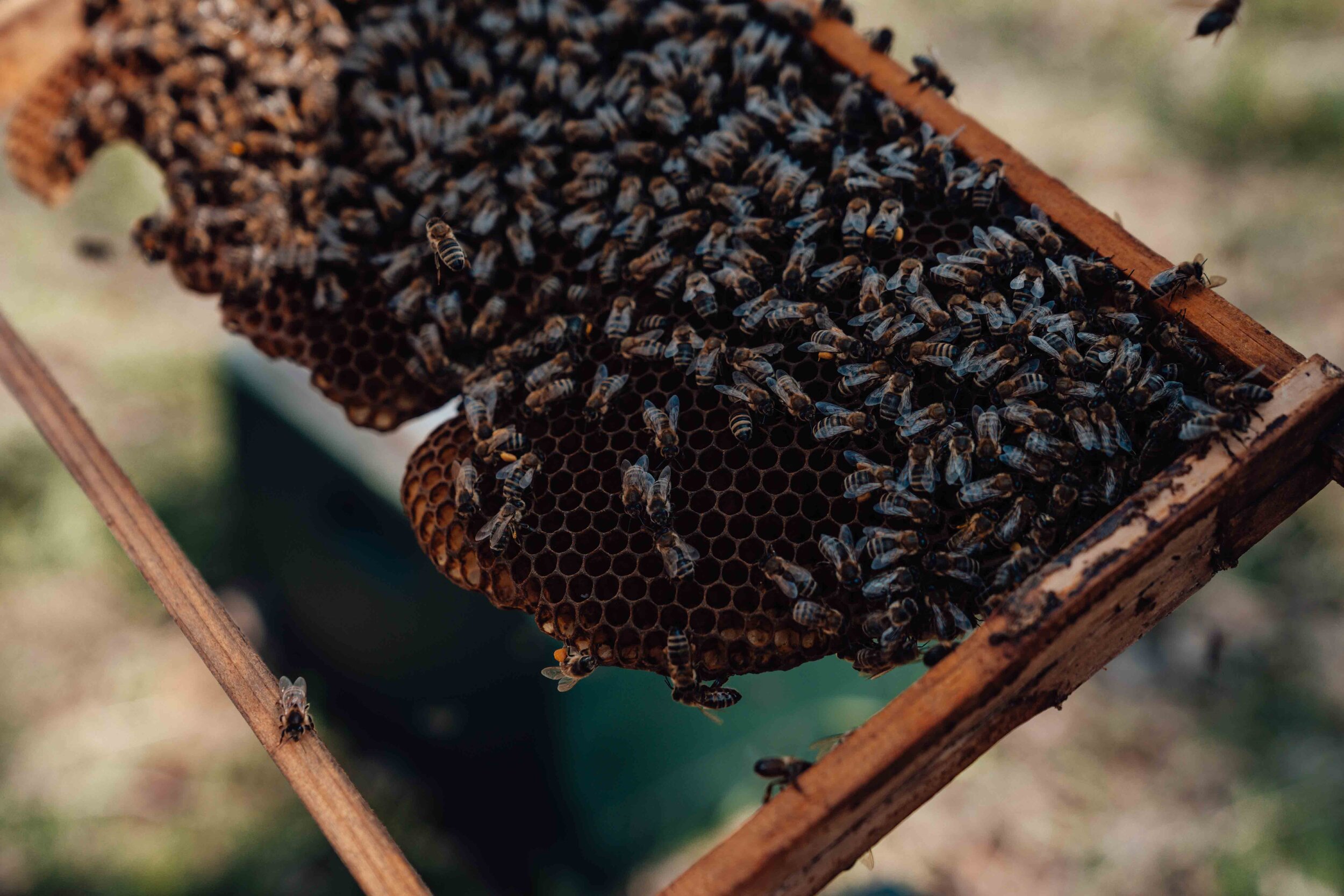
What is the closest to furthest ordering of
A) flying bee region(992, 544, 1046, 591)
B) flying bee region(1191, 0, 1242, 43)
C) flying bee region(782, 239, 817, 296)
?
flying bee region(992, 544, 1046, 591) → flying bee region(782, 239, 817, 296) → flying bee region(1191, 0, 1242, 43)

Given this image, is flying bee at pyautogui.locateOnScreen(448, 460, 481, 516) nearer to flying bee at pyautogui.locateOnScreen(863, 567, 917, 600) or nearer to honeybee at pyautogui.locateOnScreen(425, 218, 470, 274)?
honeybee at pyautogui.locateOnScreen(425, 218, 470, 274)

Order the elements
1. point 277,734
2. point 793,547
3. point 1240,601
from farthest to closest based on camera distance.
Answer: point 1240,601, point 793,547, point 277,734

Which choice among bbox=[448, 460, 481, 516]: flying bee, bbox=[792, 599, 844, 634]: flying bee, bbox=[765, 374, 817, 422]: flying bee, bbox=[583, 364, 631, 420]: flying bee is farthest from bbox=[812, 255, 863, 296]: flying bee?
bbox=[448, 460, 481, 516]: flying bee

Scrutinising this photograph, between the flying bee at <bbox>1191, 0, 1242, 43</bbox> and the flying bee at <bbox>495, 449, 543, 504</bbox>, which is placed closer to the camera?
the flying bee at <bbox>495, 449, 543, 504</bbox>

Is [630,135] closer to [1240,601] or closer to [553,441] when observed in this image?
[553,441]

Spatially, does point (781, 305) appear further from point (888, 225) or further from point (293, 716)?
point (293, 716)

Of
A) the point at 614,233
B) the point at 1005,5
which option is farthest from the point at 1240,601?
the point at 1005,5

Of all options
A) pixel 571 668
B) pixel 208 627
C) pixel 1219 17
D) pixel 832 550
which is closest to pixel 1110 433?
pixel 832 550
